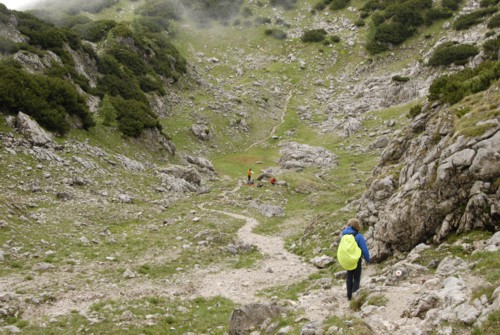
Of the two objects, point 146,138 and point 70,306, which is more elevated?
point 146,138

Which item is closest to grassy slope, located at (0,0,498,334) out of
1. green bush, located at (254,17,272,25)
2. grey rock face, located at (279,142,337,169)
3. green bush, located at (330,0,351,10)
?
grey rock face, located at (279,142,337,169)

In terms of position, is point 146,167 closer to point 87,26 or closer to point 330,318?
point 330,318

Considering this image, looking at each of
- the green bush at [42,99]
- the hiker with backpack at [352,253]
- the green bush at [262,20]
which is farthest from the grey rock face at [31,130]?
the green bush at [262,20]

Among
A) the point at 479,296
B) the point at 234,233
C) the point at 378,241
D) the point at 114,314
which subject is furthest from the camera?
the point at 234,233

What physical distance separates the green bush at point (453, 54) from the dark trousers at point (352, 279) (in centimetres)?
6562

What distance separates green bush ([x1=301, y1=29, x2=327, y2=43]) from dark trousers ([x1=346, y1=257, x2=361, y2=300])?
324 ft

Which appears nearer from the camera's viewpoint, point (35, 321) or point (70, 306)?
point (35, 321)

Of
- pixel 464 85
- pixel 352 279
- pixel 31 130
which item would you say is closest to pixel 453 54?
pixel 464 85

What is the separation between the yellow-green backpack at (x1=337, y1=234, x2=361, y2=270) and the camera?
12945 millimetres

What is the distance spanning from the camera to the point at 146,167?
144 feet

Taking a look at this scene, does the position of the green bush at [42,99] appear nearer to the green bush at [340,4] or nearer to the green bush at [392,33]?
the green bush at [392,33]

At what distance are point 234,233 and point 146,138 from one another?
25198 millimetres

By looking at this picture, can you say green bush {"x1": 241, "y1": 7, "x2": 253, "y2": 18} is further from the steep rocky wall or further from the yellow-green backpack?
the yellow-green backpack

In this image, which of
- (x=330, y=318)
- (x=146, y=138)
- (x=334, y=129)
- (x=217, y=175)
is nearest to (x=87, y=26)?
(x=146, y=138)
